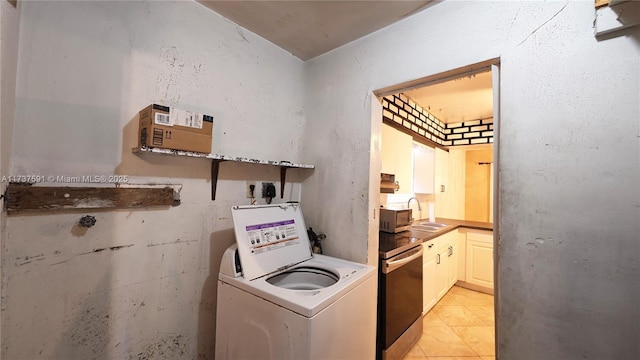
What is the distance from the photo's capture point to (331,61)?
6.16ft

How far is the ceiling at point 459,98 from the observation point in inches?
92.0

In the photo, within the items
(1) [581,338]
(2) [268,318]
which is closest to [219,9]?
(2) [268,318]

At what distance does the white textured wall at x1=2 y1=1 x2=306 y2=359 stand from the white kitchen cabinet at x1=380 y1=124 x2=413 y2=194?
1.35 metres

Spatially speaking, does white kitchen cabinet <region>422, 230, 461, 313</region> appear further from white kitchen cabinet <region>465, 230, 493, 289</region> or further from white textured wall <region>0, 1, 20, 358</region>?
white textured wall <region>0, 1, 20, 358</region>

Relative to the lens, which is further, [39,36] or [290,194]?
[290,194]

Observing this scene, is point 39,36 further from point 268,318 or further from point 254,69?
point 268,318

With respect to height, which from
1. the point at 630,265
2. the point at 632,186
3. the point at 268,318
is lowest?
the point at 268,318

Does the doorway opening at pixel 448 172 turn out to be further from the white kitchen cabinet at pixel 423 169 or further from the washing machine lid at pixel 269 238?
the washing machine lid at pixel 269 238

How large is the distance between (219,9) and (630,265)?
7.67 ft

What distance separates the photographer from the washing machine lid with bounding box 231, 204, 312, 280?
1.33m

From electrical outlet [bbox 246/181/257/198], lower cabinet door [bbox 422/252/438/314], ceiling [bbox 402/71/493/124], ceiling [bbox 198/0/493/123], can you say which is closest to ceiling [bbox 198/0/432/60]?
ceiling [bbox 198/0/493/123]

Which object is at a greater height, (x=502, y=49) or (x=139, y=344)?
(x=502, y=49)

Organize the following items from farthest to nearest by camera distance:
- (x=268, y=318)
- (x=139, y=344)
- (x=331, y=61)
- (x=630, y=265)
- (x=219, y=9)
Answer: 1. (x=331, y=61)
2. (x=219, y=9)
3. (x=139, y=344)
4. (x=268, y=318)
5. (x=630, y=265)

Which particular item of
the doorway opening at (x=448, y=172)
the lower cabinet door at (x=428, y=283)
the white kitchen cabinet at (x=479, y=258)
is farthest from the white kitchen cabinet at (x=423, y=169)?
the lower cabinet door at (x=428, y=283)
